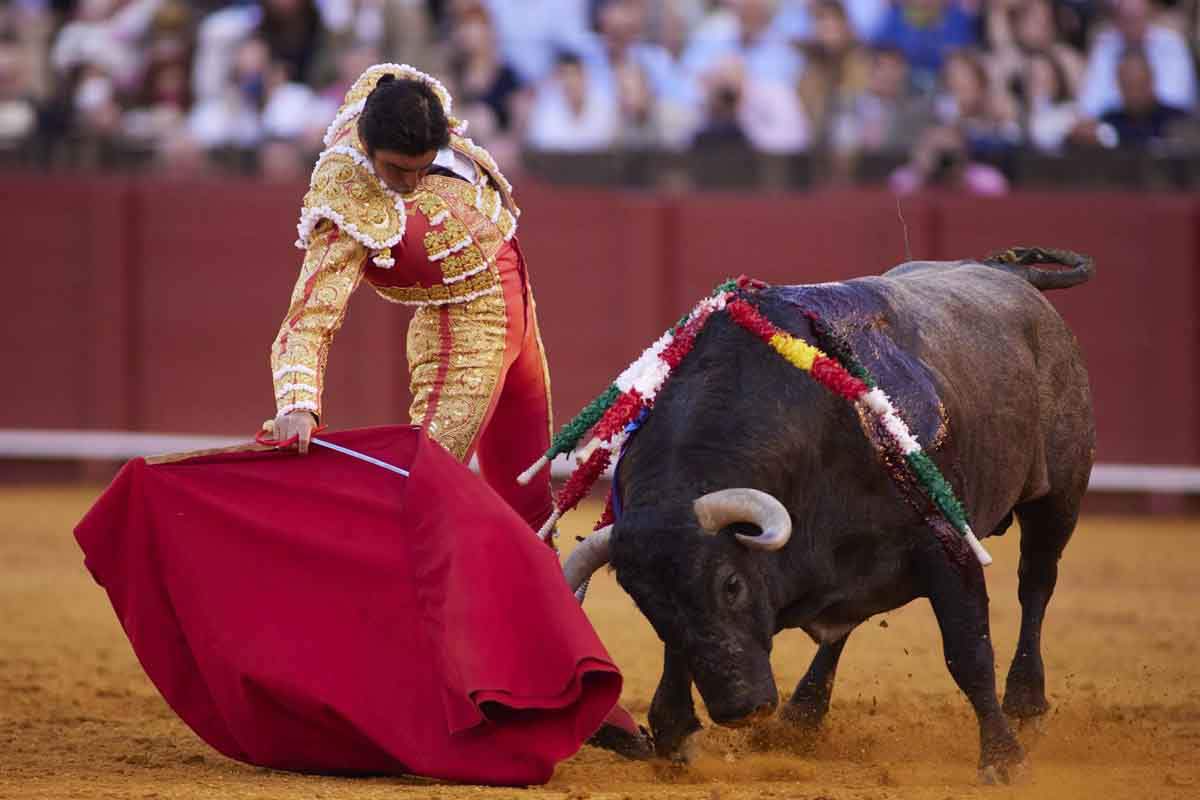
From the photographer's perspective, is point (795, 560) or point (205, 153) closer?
point (795, 560)

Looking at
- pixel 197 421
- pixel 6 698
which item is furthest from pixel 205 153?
pixel 6 698

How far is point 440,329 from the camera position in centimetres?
388

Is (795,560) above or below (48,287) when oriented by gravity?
above

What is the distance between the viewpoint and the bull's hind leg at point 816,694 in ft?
13.8

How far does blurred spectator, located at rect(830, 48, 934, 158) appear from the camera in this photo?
8.22 metres

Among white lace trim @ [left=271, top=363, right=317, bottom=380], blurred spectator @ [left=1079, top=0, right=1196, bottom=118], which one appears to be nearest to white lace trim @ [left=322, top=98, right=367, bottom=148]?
white lace trim @ [left=271, top=363, right=317, bottom=380]

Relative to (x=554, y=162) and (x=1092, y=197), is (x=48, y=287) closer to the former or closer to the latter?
(x=554, y=162)

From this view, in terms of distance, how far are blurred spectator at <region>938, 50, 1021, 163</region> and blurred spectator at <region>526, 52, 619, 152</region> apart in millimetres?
1477

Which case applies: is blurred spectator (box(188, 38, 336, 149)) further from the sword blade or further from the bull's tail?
the sword blade

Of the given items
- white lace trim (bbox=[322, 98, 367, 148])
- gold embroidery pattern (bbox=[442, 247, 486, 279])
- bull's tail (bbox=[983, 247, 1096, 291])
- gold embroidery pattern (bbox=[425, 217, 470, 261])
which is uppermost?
white lace trim (bbox=[322, 98, 367, 148])

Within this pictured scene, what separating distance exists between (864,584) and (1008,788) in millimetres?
468

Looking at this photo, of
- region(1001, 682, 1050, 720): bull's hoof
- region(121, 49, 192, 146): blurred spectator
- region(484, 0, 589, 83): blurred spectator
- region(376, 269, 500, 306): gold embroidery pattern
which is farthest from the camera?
region(121, 49, 192, 146): blurred spectator

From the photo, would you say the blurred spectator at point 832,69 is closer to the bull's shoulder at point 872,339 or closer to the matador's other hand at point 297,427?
the bull's shoulder at point 872,339

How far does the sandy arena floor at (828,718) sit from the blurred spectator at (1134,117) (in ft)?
6.85
